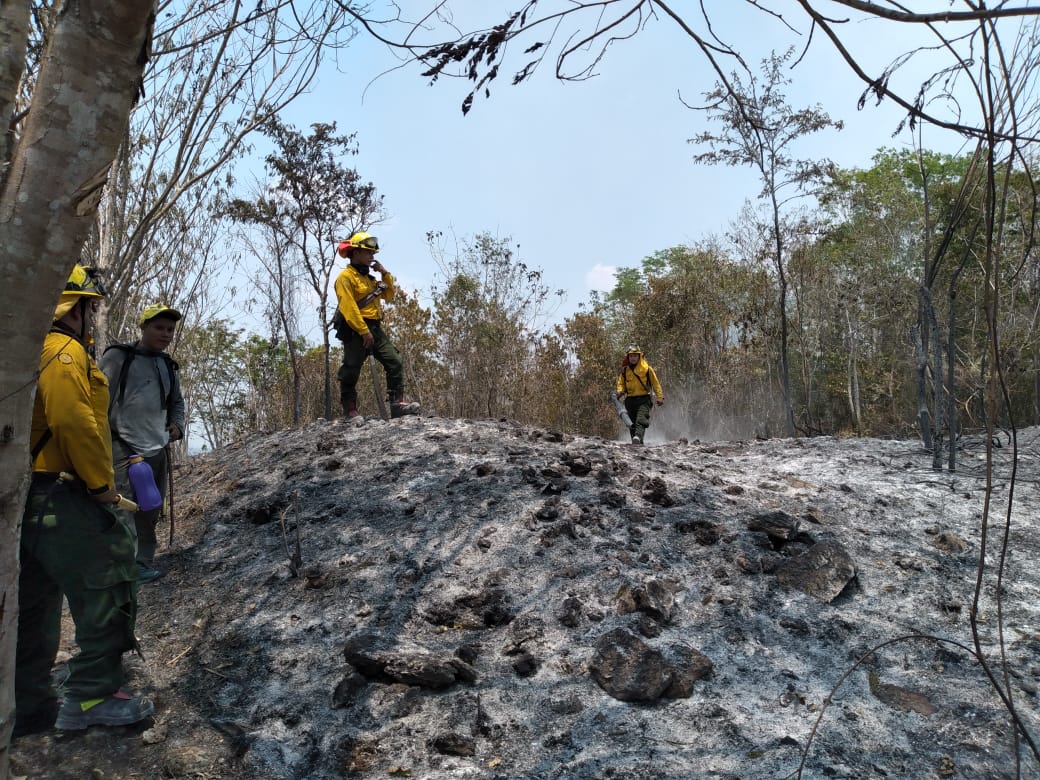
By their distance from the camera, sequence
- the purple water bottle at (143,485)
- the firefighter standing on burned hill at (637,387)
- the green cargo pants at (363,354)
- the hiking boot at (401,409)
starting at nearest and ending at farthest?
the purple water bottle at (143,485) < the green cargo pants at (363,354) < the hiking boot at (401,409) < the firefighter standing on burned hill at (637,387)

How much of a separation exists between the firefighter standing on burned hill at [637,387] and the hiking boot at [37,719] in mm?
7141

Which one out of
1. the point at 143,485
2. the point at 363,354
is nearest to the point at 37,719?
the point at 143,485

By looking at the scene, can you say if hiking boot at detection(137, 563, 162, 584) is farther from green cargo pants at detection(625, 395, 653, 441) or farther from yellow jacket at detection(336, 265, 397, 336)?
green cargo pants at detection(625, 395, 653, 441)

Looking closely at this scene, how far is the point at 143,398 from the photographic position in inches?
154

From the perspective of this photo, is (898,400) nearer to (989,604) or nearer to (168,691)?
(989,604)

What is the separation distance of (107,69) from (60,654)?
10.6 feet

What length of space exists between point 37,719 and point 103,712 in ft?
0.81

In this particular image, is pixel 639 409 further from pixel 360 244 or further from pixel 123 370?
pixel 123 370

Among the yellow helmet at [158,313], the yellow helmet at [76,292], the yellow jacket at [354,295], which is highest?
the yellow jacket at [354,295]

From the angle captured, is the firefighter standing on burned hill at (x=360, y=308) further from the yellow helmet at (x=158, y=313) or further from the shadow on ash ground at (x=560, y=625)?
the yellow helmet at (x=158, y=313)

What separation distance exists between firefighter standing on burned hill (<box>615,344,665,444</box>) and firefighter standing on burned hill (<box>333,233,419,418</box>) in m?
3.87

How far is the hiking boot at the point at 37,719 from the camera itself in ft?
8.63

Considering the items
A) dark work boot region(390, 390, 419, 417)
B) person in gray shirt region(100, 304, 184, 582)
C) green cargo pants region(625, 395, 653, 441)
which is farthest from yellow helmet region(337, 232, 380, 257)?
green cargo pants region(625, 395, 653, 441)

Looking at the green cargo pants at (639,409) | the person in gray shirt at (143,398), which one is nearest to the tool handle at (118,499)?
the person in gray shirt at (143,398)
